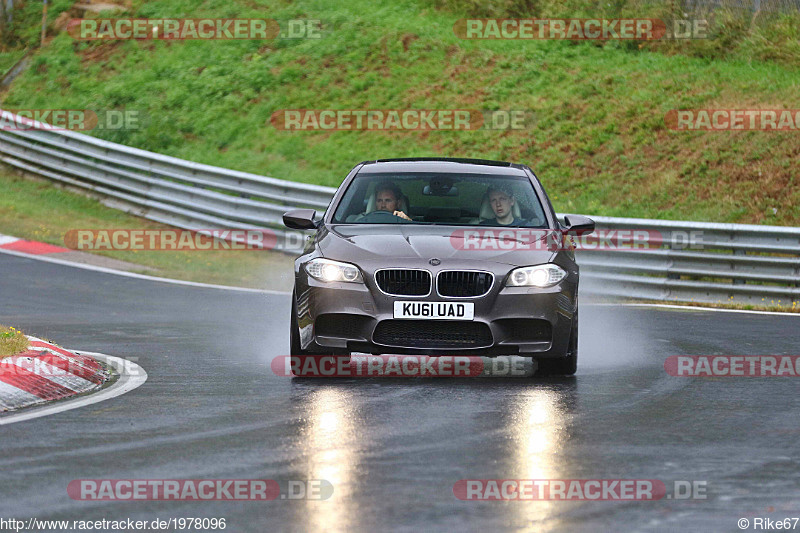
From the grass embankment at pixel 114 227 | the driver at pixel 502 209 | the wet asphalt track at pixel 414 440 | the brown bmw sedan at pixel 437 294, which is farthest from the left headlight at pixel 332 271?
the grass embankment at pixel 114 227

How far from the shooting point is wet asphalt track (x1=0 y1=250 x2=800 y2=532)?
5.75 m

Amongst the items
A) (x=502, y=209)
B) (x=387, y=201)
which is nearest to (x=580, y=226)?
(x=502, y=209)

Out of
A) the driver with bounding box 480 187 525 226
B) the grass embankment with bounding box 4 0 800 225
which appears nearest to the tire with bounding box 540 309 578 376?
the driver with bounding box 480 187 525 226

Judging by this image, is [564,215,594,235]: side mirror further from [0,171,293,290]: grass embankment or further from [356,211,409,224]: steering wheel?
[0,171,293,290]: grass embankment

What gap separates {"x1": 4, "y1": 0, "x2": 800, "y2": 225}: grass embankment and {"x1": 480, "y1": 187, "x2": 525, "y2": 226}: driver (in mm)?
10973

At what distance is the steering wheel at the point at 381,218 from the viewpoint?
10539mm

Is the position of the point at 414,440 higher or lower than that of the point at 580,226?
lower

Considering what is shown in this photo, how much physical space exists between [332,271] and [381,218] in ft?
3.57

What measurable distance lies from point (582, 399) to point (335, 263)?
1989 millimetres

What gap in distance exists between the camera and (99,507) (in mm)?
5746

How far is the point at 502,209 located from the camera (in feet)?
35.0

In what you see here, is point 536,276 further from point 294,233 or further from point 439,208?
point 294,233

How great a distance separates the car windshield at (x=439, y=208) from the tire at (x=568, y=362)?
1.04 meters

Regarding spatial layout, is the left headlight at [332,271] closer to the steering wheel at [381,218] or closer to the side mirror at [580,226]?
the steering wheel at [381,218]
